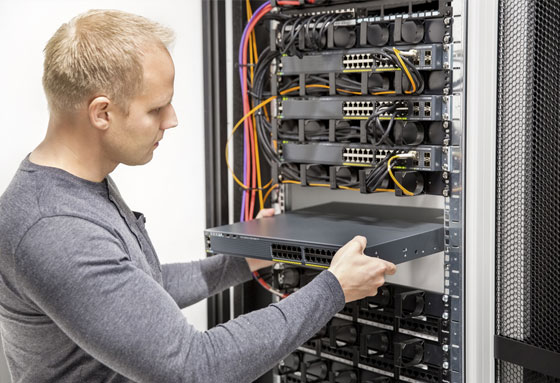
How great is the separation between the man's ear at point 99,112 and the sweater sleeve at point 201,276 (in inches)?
23.0

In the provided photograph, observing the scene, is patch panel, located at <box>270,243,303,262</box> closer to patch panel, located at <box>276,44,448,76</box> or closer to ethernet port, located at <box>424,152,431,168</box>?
ethernet port, located at <box>424,152,431,168</box>

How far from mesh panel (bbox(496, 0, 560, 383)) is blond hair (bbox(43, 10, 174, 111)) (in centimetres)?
78

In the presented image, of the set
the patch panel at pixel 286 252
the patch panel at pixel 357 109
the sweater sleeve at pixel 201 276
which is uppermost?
the patch panel at pixel 357 109

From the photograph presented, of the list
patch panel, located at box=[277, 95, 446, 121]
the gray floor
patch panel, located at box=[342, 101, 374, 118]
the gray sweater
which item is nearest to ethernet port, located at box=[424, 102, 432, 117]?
patch panel, located at box=[277, 95, 446, 121]

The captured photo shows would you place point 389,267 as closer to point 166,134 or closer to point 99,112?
point 99,112

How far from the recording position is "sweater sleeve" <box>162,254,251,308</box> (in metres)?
1.73

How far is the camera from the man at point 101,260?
114cm

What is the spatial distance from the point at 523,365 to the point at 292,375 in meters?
0.75

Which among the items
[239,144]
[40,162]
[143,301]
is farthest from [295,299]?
[239,144]

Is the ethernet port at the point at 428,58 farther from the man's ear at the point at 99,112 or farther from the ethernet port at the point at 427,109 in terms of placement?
the man's ear at the point at 99,112

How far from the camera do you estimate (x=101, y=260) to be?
115cm

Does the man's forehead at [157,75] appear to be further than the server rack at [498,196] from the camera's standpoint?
No

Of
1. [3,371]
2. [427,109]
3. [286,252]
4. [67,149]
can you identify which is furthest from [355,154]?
[3,371]

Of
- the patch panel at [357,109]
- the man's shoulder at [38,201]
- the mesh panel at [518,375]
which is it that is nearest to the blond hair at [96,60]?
the man's shoulder at [38,201]
